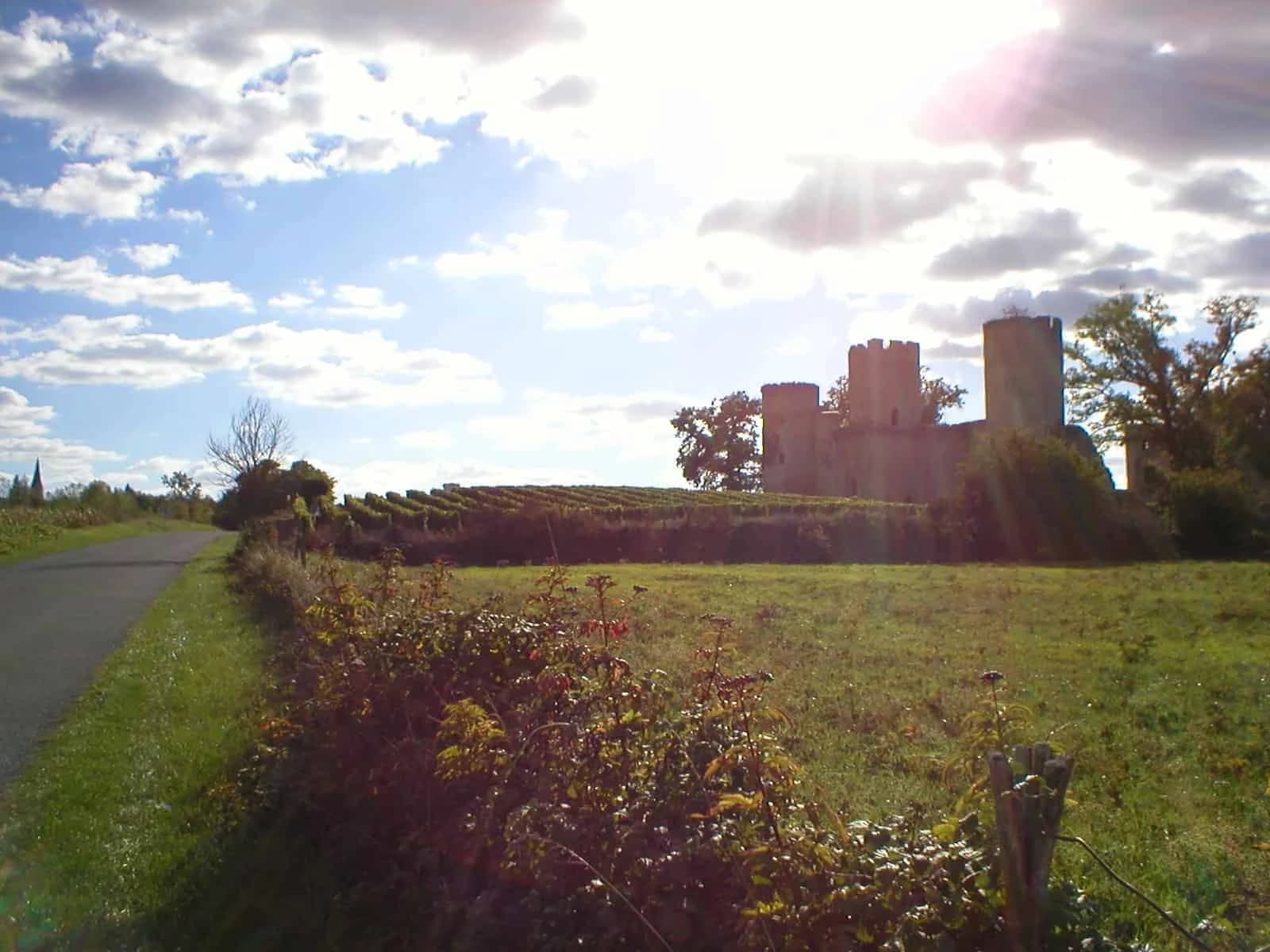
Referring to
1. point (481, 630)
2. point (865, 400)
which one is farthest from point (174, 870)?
point (865, 400)

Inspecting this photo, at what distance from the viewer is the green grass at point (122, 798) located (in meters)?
5.12

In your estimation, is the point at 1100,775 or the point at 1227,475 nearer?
the point at 1100,775

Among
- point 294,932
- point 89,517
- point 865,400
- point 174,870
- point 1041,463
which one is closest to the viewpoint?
point 294,932

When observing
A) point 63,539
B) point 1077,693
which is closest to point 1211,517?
point 1077,693

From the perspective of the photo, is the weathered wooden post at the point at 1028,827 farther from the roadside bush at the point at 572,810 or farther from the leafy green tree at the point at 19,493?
the leafy green tree at the point at 19,493

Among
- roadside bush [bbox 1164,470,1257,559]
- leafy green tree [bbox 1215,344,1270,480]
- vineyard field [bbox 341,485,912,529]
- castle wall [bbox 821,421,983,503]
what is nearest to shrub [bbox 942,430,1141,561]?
roadside bush [bbox 1164,470,1257,559]

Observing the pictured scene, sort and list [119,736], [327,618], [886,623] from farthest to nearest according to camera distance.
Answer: [886,623]
[119,736]
[327,618]

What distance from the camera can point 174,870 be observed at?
18.5 ft

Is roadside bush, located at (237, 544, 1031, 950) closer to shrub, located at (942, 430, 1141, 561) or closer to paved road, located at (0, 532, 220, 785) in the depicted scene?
paved road, located at (0, 532, 220, 785)

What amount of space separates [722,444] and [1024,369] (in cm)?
3013

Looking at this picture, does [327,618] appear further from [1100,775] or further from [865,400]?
[865,400]

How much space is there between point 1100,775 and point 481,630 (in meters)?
3.53

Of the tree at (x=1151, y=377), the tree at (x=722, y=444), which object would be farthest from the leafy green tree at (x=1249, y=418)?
the tree at (x=722, y=444)

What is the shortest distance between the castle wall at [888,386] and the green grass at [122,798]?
173ft
